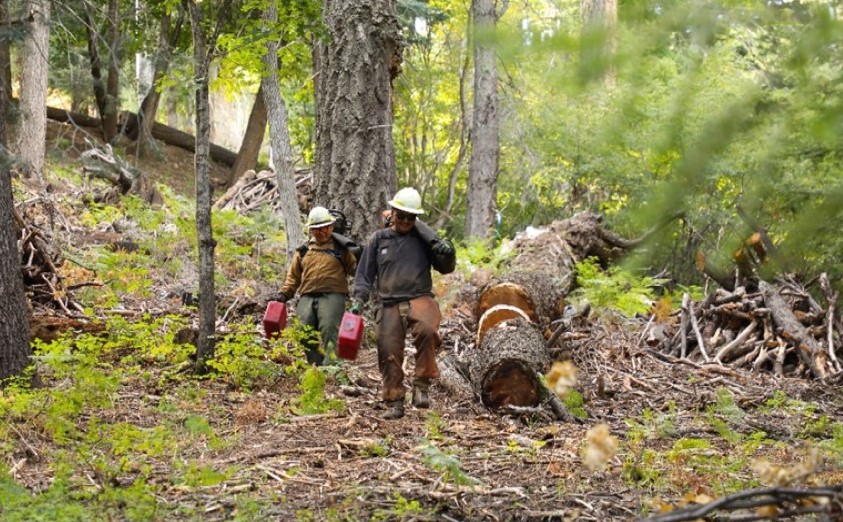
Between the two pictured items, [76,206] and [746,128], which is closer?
[746,128]

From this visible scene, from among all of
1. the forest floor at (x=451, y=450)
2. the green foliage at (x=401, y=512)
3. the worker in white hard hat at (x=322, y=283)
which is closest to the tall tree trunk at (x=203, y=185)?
the forest floor at (x=451, y=450)

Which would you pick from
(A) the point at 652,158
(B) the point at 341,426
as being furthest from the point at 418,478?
(A) the point at 652,158

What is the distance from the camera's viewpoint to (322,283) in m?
9.69

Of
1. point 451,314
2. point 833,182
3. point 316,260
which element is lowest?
point 451,314

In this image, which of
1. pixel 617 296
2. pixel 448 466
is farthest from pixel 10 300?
pixel 617 296

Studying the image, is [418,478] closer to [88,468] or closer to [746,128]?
[88,468]

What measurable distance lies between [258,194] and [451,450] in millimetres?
15880

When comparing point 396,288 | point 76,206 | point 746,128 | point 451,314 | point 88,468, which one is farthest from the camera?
point 76,206

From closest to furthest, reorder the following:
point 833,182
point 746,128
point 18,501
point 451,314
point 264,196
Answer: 1. point 746,128
2. point 833,182
3. point 18,501
4. point 451,314
5. point 264,196

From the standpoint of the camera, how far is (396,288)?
8359mm

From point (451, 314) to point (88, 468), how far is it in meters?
6.54

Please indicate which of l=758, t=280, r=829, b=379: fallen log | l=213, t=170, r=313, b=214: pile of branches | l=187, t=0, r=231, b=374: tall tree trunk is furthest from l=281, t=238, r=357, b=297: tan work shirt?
l=213, t=170, r=313, b=214: pile of branches

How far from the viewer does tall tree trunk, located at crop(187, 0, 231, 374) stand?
839 centimetres

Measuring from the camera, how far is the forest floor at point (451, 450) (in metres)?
5.32
